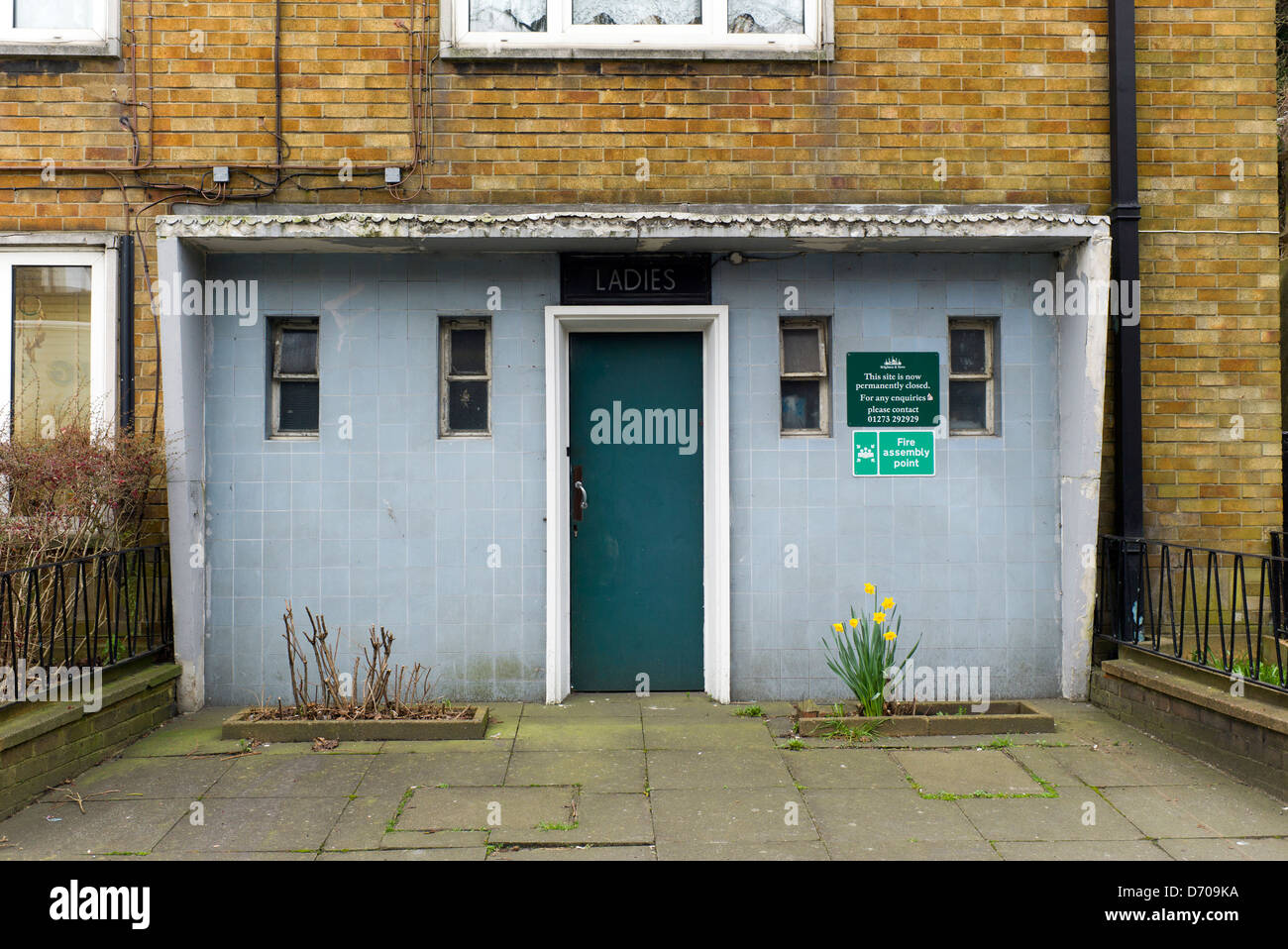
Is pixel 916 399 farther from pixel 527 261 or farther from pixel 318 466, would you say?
pixel 318 466

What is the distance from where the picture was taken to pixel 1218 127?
672 cm

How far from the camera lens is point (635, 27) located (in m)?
6.66

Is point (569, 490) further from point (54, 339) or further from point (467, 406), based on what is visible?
point (54, 339)

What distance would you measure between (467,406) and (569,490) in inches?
35.9

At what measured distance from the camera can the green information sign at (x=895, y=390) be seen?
6.79m

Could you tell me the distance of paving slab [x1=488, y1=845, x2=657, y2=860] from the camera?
433 centimetres

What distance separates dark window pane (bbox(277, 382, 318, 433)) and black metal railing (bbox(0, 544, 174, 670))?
117cm

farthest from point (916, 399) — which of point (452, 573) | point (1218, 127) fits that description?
point (452, 573)

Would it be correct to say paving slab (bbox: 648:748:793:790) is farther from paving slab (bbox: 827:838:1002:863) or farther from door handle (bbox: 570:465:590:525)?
door handle (bbox: 570:465:590:525)

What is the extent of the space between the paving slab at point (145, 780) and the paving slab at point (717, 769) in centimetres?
241

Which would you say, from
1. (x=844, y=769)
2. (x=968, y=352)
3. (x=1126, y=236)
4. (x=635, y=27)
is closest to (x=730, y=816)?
(x=844, y=769)

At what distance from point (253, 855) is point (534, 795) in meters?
1.35

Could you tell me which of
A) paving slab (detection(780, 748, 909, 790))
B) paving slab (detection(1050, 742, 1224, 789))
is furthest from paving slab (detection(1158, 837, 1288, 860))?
paving slab (detection(780, 748, 909, 790))

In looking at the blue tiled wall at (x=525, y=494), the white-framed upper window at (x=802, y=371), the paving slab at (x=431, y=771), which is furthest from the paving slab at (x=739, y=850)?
the white-framed upper window at (x=802, y=371)
